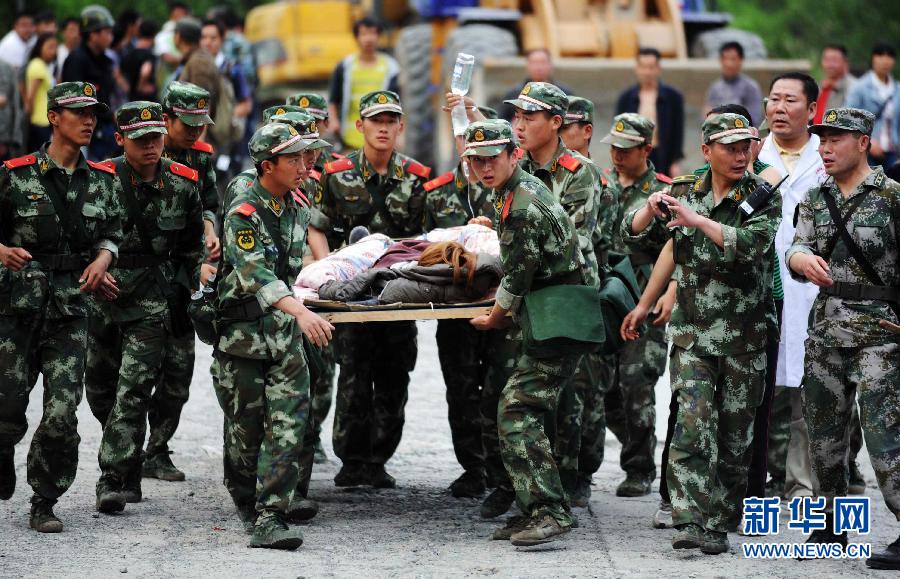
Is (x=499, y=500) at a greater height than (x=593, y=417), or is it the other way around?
(x=593, y=417)

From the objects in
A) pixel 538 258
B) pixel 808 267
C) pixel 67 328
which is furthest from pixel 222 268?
pixel 808 267

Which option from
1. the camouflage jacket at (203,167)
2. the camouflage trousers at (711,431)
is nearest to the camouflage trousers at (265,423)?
the camouflage jacket at (203,167)

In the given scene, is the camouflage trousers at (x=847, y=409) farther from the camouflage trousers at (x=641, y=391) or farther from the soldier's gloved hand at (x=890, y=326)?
the camouflage trousers at (x=641, y=391)

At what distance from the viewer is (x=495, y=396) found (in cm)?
822

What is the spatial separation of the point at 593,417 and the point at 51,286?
10.4 ft

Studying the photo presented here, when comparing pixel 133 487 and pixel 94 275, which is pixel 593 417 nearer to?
pixel 133 487

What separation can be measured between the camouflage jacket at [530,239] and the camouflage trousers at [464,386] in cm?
138

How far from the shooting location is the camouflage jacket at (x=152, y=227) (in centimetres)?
827

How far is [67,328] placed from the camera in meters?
7.77

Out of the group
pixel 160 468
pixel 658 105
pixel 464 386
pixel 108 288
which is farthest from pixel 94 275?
pixel 658 105

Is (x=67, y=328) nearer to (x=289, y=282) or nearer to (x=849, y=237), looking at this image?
(x=289, y=282)

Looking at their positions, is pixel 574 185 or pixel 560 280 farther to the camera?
pixel 574 185

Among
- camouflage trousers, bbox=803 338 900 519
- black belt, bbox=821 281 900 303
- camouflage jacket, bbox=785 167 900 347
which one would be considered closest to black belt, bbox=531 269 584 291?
camouflage jacket, bbox=785 167 900 347

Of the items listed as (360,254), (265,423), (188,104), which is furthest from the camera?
(188,104)
